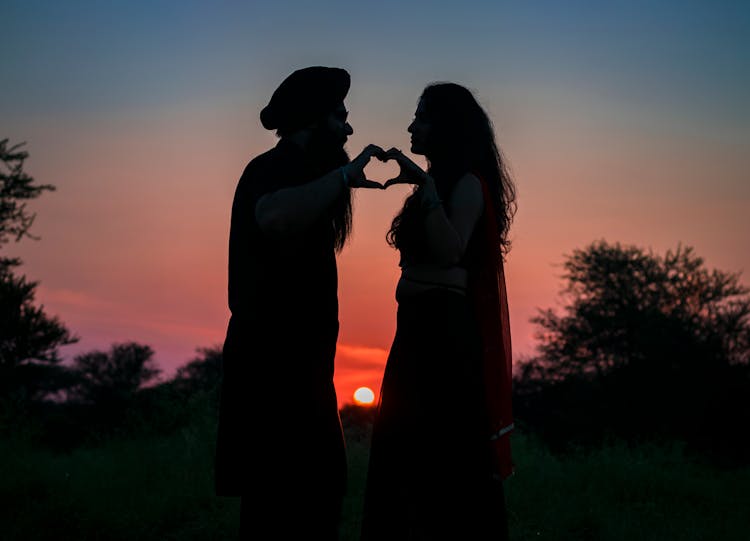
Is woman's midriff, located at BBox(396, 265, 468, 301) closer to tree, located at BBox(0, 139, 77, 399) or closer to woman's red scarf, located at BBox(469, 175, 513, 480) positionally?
woman's red scarf, located at BBox(469, 175, 513, 480)

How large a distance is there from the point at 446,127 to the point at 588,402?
1115 inches

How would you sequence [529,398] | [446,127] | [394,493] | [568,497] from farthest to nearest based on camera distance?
1. [529,398]
2. [568,497]
3. [446,127]
4. [394,493]

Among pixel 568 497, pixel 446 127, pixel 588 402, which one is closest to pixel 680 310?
pixel 588 402

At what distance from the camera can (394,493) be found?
3789 mm

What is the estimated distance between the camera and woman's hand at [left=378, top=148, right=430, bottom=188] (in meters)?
3.49

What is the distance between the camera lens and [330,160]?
11.0 ft

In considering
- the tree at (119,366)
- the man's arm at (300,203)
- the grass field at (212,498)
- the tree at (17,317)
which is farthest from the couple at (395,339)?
the tree at (119,366)

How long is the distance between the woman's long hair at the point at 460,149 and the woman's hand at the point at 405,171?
286mm

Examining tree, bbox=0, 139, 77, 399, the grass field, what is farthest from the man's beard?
tree, bbox=0, 139, 77, 399

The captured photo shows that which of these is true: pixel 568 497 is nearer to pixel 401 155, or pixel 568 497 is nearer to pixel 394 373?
pixel 394 373

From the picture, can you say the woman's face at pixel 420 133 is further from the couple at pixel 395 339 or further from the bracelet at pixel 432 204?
the bracelet at pixel 432 204

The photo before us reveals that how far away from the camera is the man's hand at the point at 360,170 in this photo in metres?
3.02

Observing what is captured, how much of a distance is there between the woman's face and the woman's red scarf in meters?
0.38

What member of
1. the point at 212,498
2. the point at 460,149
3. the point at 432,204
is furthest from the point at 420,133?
the point at 212,498
